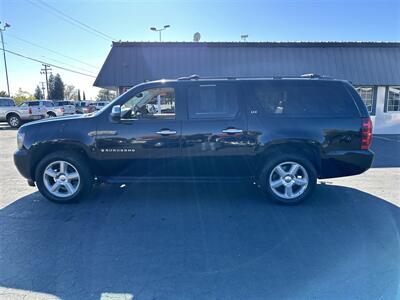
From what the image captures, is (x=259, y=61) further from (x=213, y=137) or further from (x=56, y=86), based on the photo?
(x=56, y=86)

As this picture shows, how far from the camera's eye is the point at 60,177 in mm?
4516

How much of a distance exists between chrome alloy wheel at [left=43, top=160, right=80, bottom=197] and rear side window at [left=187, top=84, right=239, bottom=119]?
2.18m

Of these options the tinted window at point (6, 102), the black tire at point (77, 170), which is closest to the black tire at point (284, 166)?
the black tire at point (77, 170)

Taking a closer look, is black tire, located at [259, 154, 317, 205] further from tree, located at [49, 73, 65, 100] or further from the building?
tree, located at [49, 73, 65, 100]

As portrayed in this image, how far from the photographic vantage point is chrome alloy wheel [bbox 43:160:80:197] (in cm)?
450

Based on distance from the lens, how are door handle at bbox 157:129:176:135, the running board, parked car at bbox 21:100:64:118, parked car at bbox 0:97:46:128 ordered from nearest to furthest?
door handle at bbox 157:129:176:135
the running board
parked car at bbox 0:97:46:128
parked car at bbox 21:100:64:118

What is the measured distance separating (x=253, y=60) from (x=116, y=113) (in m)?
11.1

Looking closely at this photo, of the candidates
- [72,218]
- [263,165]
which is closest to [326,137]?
[263,165]

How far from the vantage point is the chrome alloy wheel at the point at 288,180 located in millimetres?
4461

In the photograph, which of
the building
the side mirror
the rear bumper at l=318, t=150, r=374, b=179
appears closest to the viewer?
the side mirror

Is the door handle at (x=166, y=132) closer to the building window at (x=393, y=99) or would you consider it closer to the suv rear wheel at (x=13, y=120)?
the building window at (x=393, y=99)

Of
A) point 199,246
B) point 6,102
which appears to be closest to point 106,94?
point 6,102

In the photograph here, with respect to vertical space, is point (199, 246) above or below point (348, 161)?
below

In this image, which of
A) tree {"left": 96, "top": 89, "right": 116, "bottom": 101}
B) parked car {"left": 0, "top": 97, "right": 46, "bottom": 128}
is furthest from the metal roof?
tree {"left": 96, "top": 89, "right": 116, "bottom": 101}
